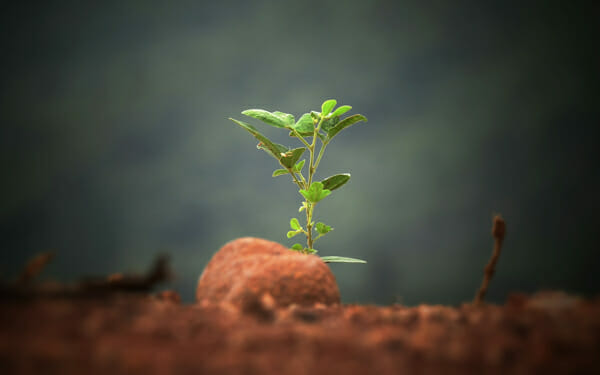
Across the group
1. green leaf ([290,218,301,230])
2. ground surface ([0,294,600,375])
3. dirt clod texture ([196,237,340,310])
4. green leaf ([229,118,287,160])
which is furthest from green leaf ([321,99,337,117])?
ground surface ([0,294,600,375])

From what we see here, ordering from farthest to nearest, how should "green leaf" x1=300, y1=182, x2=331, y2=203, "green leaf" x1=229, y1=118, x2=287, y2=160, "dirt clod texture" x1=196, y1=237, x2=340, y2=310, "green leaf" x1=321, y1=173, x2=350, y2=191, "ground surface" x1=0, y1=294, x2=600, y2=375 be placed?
"green leaf" x1=321, y1=173, x2=350, y2=191 < "green leaf" x1=229, y1=118, x2=287, y2=160 < "green leaf" x1=300, y1=182, x2=331, y2=203 < "dirt clod texture" x1=196, y1=237, x2=340, y2=310 < "ground surface" x1=0, y1=294, x2=600, y2=375

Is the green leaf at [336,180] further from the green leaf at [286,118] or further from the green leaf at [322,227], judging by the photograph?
the green leaf at [286,118]

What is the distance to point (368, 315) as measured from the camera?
134 centimetres

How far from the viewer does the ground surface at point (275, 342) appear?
28.3 inches

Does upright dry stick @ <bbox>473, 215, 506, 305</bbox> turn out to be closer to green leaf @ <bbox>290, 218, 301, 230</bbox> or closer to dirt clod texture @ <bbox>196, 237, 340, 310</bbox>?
dirt clod texture @ <bbox>196, 237, 340, 310</bbox>

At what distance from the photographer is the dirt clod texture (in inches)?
61.8

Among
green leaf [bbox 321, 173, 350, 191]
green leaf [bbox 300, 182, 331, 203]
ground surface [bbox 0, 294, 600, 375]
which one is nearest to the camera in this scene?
ground surface [bbox 0, 294, 600, 375]

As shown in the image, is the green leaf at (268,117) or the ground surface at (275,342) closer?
the ground surface at (275,342)

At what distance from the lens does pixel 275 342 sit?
88 centimetres

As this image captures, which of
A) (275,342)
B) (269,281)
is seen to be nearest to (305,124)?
(269,281)

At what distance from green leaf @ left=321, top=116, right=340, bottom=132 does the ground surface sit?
1.53 meters

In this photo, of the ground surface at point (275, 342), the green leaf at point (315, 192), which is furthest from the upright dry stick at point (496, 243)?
the green leaf at point (315, 192)

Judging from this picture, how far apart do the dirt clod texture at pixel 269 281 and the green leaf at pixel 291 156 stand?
74 centimetres

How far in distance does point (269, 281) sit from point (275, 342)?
72 cm
